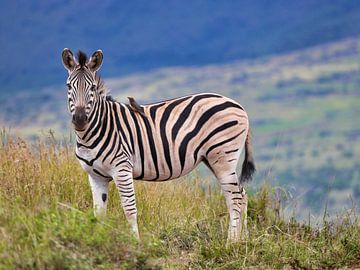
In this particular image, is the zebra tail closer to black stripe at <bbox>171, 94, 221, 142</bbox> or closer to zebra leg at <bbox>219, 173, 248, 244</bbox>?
zebra leg at <bbox>219, 173, 248, 244</bbox>

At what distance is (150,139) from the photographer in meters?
9.38

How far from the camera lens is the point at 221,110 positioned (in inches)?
376

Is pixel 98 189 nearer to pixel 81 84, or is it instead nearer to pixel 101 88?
pixel 101 88

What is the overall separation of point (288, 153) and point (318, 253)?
333 ft

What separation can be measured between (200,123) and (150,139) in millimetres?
583

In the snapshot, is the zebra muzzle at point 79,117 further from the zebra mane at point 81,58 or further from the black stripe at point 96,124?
the zebra mane at point 81,58

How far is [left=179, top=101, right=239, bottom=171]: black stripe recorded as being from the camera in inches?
370

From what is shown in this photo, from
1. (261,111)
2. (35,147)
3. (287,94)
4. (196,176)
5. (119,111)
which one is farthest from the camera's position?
(287,94)

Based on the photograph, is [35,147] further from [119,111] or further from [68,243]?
[68,243]

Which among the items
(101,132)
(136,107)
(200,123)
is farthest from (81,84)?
(200,123)

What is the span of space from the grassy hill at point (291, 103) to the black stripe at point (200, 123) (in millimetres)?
69600

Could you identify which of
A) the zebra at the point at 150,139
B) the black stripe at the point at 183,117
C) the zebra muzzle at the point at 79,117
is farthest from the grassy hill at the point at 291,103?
the zebra muzzle at the point at 79,117

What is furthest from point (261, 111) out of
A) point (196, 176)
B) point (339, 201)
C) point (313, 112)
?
point (196, 176)

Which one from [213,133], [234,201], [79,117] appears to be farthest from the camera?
[234,201]
